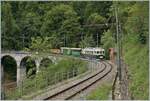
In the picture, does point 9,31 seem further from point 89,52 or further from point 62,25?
point 89,52

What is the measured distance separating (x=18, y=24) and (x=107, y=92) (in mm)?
82566

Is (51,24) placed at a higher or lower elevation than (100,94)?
higher

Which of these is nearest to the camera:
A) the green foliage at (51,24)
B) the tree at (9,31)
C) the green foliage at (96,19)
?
the tree at (9,31)

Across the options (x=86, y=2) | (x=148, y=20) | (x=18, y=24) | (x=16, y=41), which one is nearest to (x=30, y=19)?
(x=18, y=24)

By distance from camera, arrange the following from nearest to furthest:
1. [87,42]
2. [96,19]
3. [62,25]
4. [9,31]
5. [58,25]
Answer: [87,42] → [9,31] → [62,25] → [96,19] → [58,25]

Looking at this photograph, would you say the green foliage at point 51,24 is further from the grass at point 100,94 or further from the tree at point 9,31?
the grass at point 100,94

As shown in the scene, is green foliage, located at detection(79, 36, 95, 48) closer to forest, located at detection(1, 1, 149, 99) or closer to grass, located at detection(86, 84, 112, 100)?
forest, located at detection(1, 1, 149, 99)

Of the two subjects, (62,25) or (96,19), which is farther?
(96,19)

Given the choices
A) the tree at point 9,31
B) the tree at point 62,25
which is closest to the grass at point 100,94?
the tree at point 9,31

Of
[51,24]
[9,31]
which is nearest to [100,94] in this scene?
[9,31]

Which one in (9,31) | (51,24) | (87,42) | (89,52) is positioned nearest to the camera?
(89,52)

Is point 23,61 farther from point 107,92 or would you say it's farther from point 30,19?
point 107,92

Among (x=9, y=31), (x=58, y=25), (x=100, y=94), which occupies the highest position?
(x=58, y=25)

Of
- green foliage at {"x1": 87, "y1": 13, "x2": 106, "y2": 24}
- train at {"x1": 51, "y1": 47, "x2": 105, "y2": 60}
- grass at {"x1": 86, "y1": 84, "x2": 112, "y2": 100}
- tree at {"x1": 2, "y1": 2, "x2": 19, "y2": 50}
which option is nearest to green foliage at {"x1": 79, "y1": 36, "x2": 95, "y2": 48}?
train at {"x1": 51, "y1": 47, "x2": 105, "y2": 60}
